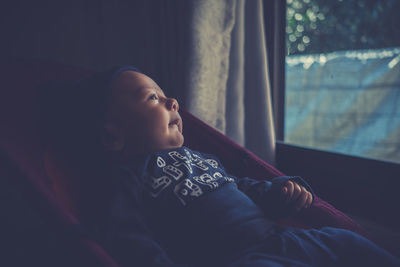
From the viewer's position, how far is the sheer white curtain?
1.37 meters

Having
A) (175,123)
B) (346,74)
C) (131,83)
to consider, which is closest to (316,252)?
(175,123)

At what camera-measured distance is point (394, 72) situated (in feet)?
4.77

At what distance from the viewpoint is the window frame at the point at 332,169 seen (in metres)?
1.28

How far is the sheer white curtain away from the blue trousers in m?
0.79

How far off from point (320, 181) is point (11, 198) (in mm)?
1319

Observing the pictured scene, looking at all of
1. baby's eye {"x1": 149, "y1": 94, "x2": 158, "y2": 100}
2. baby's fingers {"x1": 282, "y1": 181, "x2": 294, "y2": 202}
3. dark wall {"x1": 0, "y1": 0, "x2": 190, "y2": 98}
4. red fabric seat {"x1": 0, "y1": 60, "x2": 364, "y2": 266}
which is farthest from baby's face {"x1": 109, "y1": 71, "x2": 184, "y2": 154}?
dark wall {"x1": 0, "y1": 0, "x2": 190, "y2": 98}

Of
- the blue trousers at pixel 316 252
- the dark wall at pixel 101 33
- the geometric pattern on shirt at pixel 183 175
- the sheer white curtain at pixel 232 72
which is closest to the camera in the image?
the blue trousers at pixel 316 252

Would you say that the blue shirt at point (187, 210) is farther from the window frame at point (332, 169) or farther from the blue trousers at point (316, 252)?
the window frame at point (332, 169)

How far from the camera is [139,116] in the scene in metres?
0.83

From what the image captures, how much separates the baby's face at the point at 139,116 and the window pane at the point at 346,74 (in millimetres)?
1097

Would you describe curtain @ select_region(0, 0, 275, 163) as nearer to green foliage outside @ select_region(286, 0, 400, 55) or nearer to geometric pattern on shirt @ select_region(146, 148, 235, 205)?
green foliage outside @ select_region(286, 0, 400, 55)

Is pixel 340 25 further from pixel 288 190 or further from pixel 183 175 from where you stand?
pixel 183 175

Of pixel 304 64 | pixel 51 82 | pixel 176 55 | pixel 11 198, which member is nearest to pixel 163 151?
pixel 51 82

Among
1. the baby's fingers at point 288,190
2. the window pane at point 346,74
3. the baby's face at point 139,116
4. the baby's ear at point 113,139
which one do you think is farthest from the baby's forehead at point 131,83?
the window pane at point 346,74
